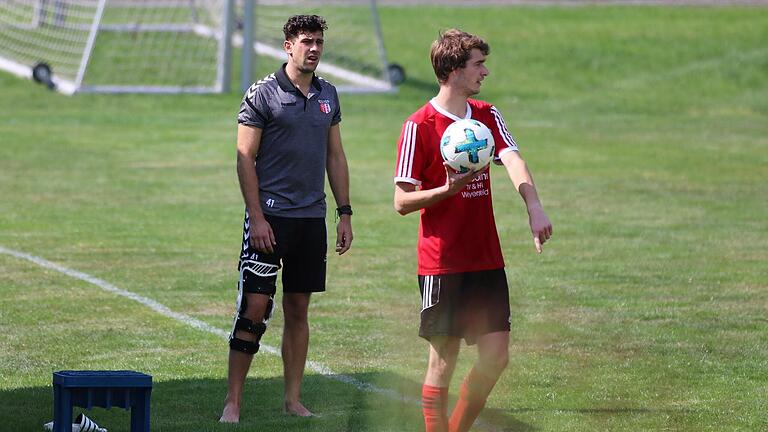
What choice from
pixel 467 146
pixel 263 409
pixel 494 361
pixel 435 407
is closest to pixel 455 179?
pixel 467 146

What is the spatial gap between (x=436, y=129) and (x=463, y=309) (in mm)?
883

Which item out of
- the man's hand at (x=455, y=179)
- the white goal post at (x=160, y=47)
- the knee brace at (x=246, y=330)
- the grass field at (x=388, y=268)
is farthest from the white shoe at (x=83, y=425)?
the white goal post at (x=160, y=47)

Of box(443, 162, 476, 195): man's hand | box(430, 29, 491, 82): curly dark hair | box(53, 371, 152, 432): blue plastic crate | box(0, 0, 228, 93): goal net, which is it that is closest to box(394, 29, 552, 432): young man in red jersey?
box(430, 29, 491, 82): curly dark hair

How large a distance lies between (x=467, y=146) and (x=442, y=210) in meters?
0.52

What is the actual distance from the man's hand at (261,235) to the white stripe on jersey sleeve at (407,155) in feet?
3.85

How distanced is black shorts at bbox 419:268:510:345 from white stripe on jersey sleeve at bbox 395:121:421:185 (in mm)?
506

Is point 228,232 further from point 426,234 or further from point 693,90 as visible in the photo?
point 693,90

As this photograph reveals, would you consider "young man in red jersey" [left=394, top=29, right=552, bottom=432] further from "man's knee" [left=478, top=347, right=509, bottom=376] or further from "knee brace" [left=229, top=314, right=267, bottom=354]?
"knee brace" [left=229, top=314, right=267, bottom=354]

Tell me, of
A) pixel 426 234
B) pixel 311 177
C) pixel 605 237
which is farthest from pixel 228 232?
pixel 426 234

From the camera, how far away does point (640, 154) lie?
21.9 meters

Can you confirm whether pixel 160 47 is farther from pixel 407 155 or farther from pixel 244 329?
pixel 407 155

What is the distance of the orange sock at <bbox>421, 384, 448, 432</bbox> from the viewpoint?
677cm

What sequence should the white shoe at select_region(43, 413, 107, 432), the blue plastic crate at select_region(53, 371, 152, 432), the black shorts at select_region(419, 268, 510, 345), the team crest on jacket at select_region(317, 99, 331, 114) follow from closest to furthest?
the blue plastic crate at select_region(53, 371, 152, 432) → the black shorts at select_region(419, 268, 510, 345) → the white shoe at select_region(43, 413, 107, 432) → the team crest on jacket at select_region(317, 99, 331, 114)

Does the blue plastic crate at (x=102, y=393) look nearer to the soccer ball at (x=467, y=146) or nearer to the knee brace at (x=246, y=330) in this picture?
the knee brace at (x=246, y=330)
